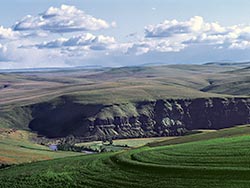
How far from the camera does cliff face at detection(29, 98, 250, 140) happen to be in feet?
599

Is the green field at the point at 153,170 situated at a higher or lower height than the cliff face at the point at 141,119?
higher

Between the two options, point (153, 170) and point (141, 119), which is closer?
point (153, 170)

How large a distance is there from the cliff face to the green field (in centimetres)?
11608

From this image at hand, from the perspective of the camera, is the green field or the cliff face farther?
the cliff face

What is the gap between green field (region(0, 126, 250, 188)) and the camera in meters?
46.2

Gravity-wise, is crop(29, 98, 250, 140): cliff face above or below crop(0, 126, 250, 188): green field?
below

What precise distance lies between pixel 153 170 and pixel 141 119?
13939 centimetres

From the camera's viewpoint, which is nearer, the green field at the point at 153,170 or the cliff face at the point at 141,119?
the green field at the point at 153,170

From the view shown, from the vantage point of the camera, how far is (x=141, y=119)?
626 ft

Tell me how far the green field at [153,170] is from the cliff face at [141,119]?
11608cm

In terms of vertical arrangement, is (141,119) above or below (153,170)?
below

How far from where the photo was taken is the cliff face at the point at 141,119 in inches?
7190

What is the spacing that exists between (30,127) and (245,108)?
7730 centimetres

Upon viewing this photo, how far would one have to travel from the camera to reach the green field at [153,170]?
4619 cm
